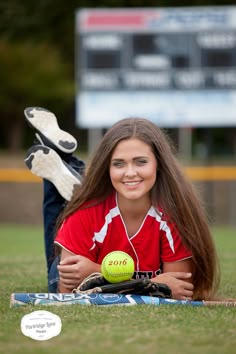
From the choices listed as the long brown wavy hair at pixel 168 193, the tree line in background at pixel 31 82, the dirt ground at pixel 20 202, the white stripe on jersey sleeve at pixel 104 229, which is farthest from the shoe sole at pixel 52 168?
the tree line in background at pixel 31 82

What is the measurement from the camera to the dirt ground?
43.1 feet

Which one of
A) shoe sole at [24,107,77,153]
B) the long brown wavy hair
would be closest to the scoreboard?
shoe sole at [24,107,77,153]

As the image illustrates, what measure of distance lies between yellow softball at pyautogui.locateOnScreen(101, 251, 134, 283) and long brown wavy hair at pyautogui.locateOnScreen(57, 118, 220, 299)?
29 cm

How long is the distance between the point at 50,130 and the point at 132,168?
123 cm

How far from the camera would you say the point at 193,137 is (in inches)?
1037

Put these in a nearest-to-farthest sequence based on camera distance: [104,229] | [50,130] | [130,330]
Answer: [130,330], [104,229], [50,130]

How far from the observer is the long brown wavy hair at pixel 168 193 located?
143 inches

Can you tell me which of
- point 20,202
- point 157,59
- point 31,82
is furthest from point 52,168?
point 31,82

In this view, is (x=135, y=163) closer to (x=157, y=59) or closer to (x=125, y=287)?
(x=125, y=287)

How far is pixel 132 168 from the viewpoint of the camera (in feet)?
11.7

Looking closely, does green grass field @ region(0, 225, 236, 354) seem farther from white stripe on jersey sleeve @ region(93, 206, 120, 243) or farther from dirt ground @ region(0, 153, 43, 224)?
dirt ground @ region(0, 153, 43, 224)

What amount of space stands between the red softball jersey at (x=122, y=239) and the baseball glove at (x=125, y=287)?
0.61ft

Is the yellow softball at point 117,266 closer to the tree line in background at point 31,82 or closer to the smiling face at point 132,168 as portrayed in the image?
the smiling face at point 132,168

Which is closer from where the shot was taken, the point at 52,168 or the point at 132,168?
the point at 132,168
